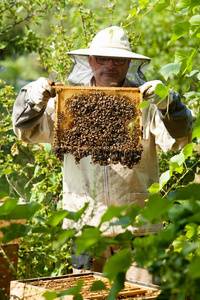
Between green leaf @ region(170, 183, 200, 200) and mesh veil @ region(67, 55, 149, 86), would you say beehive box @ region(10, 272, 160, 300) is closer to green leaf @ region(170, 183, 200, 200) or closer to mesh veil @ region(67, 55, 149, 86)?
green leaf @ region(170, 183, 200, 200)

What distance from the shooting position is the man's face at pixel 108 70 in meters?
3.04

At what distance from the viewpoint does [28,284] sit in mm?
1938

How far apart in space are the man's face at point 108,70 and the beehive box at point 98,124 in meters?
0.18

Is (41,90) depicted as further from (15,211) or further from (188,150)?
(15,211)

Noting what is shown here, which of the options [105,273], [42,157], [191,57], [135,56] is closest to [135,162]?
[135,56]

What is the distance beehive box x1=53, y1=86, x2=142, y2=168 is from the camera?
282 cm

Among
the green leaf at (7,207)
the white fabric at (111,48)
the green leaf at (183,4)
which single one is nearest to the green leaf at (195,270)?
the green leaf at (7,207)

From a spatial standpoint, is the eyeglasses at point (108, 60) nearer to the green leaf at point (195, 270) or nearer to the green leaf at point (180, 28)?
the green leaf at point (180, 28)

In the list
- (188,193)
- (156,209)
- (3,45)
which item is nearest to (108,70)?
(188,193)

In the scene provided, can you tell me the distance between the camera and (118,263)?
83 cm

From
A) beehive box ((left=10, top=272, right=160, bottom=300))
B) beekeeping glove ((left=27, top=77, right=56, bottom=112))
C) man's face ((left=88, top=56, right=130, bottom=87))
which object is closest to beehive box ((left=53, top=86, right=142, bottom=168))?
beekeeping glove ((left=27, top=77, right=56, bottom=112))

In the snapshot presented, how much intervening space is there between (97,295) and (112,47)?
177 centimetres

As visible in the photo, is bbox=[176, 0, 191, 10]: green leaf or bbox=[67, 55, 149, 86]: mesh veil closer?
bbox=[176, 0, 191, 10]: green leaf

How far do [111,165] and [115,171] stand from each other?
1.9 inches
